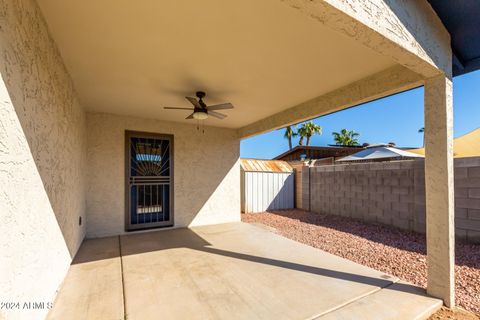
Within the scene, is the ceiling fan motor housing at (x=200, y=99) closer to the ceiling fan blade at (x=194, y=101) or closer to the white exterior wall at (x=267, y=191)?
the ceiling fan blade at (x=194, y=101)

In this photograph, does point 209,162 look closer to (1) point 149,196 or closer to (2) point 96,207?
(1) point 149,196

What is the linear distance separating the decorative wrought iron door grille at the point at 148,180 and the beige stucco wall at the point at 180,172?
14 cm

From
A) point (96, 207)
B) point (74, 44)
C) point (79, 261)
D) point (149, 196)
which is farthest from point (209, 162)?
point (74, 44)

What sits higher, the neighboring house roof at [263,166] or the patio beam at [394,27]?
the patio beam at [394,27]

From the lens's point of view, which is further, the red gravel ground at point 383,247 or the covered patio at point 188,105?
the red gravel ground at point 383,247

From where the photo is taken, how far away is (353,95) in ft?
11.0

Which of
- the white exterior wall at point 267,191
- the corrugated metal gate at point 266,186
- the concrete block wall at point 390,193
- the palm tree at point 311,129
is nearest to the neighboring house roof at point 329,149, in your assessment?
the corrugated metal gate at point 266,186

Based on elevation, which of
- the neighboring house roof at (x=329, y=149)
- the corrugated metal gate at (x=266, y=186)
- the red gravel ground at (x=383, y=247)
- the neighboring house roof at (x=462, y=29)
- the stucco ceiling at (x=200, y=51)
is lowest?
the red gravel ground at (x=383, y=247)

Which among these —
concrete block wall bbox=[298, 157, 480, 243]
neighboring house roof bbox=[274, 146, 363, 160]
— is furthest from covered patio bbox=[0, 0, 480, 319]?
neighboring house roof bbox=[274, 146, 363, 160]

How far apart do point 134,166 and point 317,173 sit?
5932mm

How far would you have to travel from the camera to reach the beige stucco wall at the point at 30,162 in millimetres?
1374

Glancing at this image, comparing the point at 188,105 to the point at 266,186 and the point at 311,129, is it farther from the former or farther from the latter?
the point at 311,129

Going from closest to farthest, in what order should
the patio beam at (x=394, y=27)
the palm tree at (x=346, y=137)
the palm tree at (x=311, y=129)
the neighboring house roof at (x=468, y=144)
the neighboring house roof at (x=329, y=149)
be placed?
the patio beam at (x=394, y=27) → the neighboring house roof at (x=468, y=144) → the neighboring house roof at (x=329, y=149) → the palm tree at (x=311, y=129) → the palm tree at (x=346, y=137)

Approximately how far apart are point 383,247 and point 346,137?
67.9 ft
